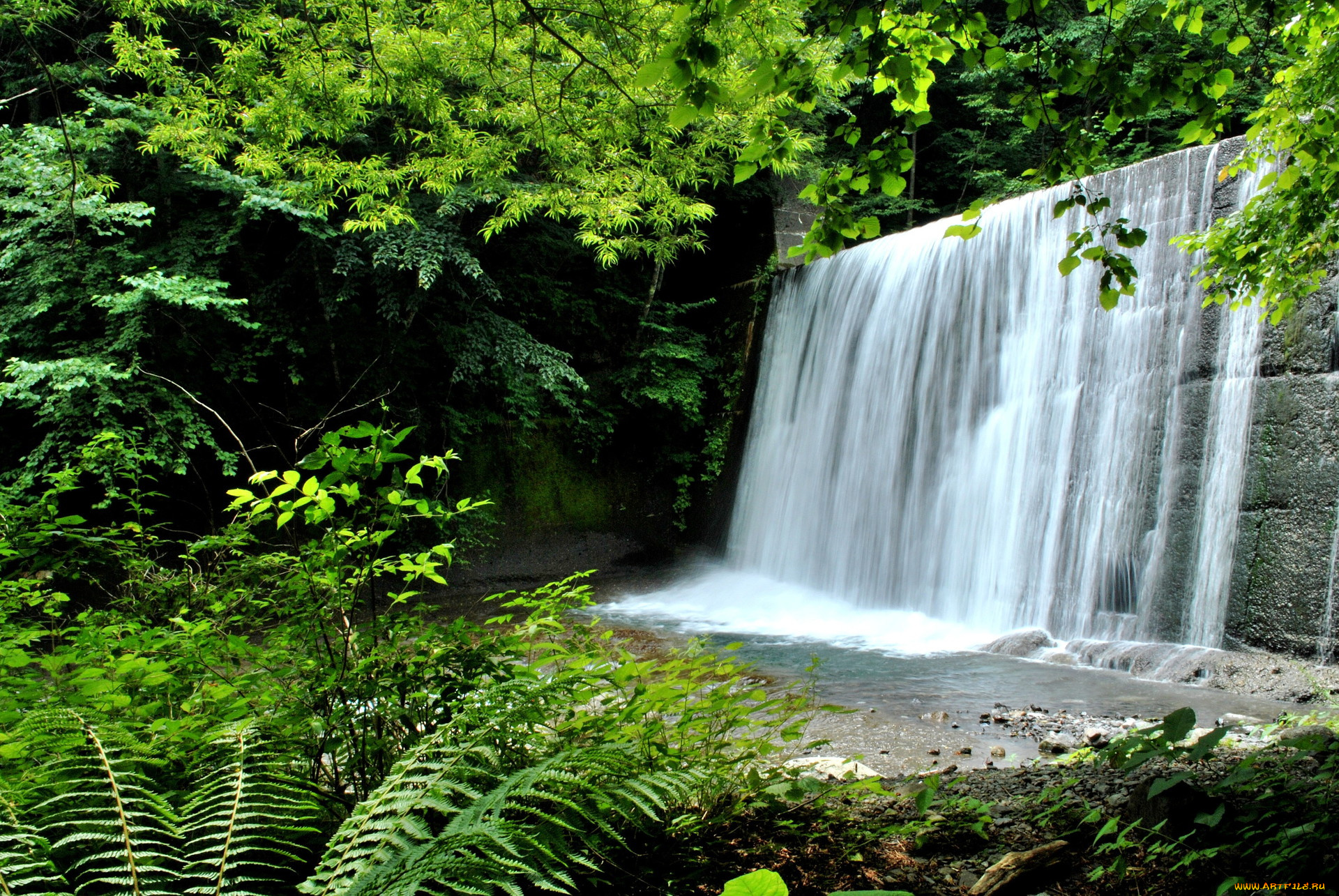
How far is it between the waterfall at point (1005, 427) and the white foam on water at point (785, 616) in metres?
0.23

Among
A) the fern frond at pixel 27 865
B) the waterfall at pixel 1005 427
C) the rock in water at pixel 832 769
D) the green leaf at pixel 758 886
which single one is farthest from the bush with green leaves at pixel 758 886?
the waterfall at pixel 1005 427

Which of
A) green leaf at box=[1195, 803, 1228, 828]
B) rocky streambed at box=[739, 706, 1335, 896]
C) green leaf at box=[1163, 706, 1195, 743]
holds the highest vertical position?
green leaf at box=[1163, 706, 1195, 743]

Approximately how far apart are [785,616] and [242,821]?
825 cm

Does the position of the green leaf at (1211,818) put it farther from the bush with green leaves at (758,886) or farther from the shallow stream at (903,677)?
the bush with green leaves at (758,886)

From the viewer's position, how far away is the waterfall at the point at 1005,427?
656cm

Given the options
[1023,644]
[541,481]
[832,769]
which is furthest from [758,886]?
[541,481]

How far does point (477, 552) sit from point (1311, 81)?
33.1 feet

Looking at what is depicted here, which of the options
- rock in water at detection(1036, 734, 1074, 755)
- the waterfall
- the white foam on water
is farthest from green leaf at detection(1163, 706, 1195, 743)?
the white foam on water

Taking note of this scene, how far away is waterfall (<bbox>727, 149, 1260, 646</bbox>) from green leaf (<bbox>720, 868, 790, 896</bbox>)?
628 centimetres

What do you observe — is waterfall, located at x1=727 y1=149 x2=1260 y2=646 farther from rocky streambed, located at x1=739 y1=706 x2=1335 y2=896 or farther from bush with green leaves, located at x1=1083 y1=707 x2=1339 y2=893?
bush with green leaves, located at x1=1083 y1=707 x2=1339 y2=893

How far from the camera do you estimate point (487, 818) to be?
1396mm

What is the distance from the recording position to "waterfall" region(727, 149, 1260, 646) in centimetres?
656

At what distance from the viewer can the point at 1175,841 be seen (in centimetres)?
171

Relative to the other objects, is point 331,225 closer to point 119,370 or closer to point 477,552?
point 119,370
